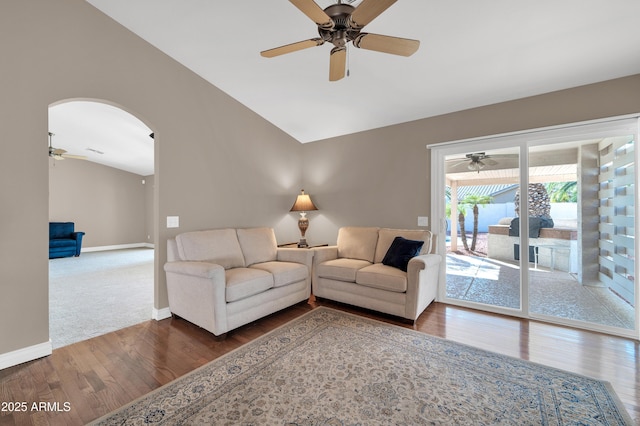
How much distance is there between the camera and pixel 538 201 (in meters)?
3.04

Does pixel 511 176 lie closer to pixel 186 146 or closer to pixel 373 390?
pixel 373 390

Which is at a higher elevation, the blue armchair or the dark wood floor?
the blue armchair

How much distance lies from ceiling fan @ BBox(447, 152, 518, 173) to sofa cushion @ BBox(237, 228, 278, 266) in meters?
2.73

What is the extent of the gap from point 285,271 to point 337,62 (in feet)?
7.29

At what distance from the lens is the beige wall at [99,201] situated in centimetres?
743

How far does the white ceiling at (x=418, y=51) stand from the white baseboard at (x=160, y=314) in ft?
9.47

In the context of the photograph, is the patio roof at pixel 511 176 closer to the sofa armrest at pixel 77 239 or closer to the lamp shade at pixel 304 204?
the lamp shade at pixel 304 204

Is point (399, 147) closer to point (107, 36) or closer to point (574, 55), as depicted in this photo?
point (574, 55)

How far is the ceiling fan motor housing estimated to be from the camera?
169cm

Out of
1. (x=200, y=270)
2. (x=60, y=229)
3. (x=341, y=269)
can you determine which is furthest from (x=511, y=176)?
(x=60, y=229)

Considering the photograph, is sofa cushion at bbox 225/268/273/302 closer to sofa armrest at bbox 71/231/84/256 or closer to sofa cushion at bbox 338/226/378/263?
sofa cushion at bbox 338/226/378/263

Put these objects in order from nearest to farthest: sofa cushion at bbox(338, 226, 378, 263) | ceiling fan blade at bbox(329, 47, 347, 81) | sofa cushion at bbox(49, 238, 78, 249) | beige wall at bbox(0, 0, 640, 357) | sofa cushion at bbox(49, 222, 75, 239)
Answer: ceiling fan blade at bbox(329, 47, 347, 81)
beige wall at bbox(0, 0, 640, 357)
sofa cushion at bbox(338, 226, 378, 263)
sofa cushion at bbox(49, 238, 78, 249)
sofa cushion at bbox(49, 222, 75, 239)

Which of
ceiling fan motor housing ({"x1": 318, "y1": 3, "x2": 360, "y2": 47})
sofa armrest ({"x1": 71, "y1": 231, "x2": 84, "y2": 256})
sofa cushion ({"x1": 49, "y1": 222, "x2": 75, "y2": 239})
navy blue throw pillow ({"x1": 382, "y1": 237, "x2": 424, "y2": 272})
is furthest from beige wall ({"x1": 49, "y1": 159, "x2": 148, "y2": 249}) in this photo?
ceiling fan motor housing ({"x1": 318, "y1": 3, "x2": 360, "y2": 47})

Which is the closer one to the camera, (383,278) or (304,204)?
(383,278)
